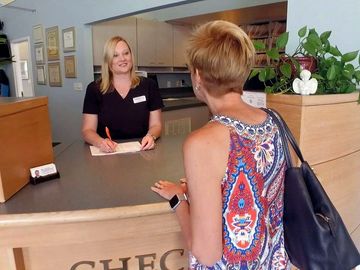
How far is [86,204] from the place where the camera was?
3.09ft

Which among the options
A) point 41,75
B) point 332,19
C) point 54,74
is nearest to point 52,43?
→ point 54,74

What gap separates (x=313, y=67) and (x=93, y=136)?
1219 mm

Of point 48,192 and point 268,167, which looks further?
point 48,192

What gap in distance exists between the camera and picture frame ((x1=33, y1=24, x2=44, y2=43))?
5.05 m

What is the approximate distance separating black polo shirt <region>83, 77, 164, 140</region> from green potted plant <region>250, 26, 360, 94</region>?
84 centimetres

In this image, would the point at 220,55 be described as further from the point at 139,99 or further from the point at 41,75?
the point at 41,75

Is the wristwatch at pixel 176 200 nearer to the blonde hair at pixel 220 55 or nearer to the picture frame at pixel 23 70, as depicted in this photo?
the blonde hair at pixel 220 55

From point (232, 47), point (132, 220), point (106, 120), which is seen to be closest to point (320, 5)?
point (232, 47)

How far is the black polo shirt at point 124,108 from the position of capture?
6.19ft

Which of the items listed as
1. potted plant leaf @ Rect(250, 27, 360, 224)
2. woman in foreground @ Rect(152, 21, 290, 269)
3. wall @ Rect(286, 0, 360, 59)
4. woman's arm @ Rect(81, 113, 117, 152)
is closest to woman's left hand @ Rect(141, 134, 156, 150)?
woman's arm @ Rect(81, 113, 117, 152)

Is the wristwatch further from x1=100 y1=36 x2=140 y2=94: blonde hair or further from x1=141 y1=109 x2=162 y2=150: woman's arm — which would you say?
x1=100 y1=36 x2=140 y2=94: blonde hair

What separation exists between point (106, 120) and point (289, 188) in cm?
133

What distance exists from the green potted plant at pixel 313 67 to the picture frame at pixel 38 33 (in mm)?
4778

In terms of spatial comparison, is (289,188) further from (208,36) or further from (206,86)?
(208,36)
